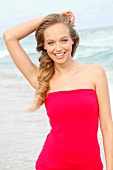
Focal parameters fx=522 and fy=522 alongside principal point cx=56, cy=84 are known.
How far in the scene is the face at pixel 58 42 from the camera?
3.24 metres

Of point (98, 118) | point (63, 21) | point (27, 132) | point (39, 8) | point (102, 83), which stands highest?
point (63, 21)

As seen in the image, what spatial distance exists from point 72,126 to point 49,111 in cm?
17

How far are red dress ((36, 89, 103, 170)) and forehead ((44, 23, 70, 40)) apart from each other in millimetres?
362

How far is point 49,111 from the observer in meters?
3.22

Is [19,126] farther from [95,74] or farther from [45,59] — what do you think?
[95,74]

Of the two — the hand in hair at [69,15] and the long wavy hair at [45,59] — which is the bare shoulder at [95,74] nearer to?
the long wavy hair at [45,59]

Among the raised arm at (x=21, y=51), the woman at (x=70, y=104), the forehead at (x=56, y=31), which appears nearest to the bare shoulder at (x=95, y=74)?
the woman at (x=70, y=104)

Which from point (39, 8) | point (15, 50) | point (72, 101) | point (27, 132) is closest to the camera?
point (72, 101)

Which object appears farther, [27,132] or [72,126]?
[27,132]

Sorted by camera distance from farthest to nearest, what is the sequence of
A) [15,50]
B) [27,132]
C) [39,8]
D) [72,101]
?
[39,8]
[27,132]
[15,50]
[72,101]

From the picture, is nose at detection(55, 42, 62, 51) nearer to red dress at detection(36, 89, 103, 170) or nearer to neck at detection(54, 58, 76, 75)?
neck at detection(54, 58, 76, 75)

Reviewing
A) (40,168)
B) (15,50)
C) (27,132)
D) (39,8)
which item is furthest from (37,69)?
(39,8)

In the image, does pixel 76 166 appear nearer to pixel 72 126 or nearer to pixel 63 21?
pixel 72 126

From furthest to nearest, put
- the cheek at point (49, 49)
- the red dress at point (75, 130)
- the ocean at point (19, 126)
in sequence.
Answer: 1. the ocean at point (19, 126)
2. the cheek at point (49, 49)
3. the red dress at point (75, 130)
